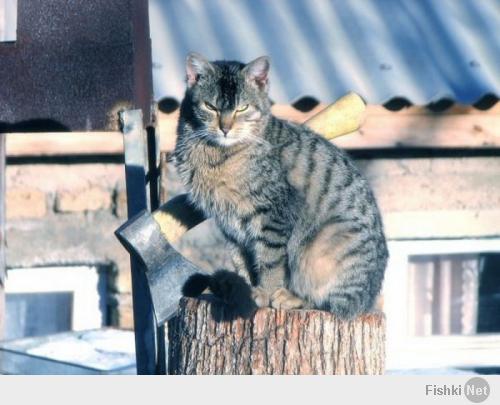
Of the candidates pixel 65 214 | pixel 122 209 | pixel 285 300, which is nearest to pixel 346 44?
pixel 122 209

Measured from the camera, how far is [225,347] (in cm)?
331

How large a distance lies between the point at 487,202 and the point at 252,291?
2.95m

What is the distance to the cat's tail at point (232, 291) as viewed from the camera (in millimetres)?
3297

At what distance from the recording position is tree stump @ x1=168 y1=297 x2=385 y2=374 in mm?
3264

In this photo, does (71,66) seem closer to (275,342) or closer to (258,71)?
(258,71)

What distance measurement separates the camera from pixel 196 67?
4.25 m

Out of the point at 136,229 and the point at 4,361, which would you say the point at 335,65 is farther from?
the point at 136,229

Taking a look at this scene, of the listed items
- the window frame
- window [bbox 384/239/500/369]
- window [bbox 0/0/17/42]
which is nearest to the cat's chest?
window [bbox 0/0/17/42]

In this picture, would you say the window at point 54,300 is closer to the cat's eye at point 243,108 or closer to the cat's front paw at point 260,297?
the cat's eye at point 243,108

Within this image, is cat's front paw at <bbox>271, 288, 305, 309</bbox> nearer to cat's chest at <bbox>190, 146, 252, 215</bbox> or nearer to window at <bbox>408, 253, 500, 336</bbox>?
cat's chest at <bbox>190, 146, 252, 215</bbox>

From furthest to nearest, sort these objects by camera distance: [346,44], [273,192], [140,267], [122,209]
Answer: [346,44]
[122,209]
[273,192]
[140,267]

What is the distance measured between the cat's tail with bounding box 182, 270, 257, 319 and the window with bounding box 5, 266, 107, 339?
111 inches

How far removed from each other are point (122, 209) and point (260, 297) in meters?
2.46

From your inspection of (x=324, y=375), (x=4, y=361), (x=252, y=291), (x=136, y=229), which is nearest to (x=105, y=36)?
(x=136, y=229)
